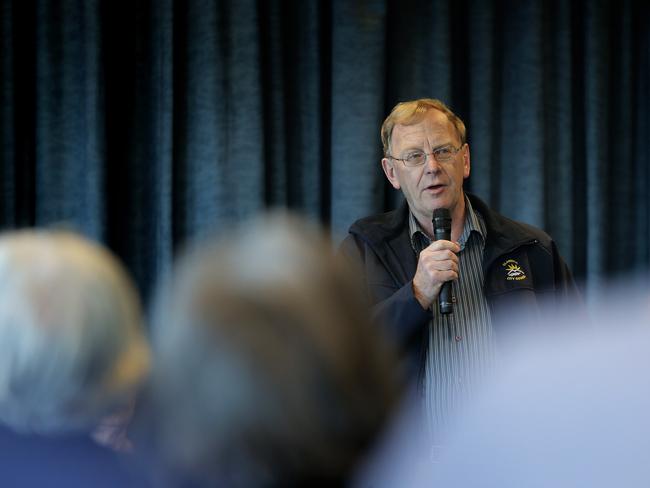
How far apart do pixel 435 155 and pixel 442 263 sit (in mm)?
477

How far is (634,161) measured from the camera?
359 cm

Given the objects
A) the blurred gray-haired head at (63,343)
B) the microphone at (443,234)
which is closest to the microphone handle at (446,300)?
the microphone at (443,234)

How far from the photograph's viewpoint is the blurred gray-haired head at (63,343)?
0.90 m

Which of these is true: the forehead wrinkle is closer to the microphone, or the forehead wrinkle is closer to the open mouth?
the open mouth

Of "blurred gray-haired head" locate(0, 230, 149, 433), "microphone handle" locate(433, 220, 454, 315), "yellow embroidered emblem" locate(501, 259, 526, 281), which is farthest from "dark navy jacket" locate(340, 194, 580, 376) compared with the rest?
"blurred gray-haired head" locate(0, 230, 149, 433)

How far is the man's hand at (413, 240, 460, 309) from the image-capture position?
6.86ft

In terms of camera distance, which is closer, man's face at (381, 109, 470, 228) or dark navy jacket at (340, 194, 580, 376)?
dark navy jacket at (340, 194, 580, 376)

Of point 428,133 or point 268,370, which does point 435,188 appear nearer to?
point 428,133

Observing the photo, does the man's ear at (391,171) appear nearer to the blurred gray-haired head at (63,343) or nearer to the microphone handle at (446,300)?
the microphone handle at (446,300)

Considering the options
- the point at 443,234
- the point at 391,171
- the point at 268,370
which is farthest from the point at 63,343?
the point at 391,171

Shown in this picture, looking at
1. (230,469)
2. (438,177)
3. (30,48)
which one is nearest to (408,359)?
(438,177)

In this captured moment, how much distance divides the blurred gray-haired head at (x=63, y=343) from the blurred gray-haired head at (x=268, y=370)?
0.20m

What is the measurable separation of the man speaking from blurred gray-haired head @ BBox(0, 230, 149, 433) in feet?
4.05

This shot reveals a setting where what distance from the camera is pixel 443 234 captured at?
2225 millimetres
